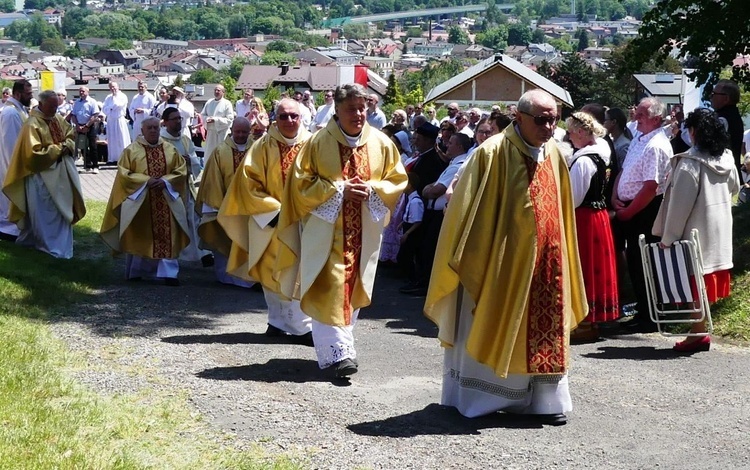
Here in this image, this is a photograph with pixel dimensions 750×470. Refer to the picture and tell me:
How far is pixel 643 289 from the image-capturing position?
9539 millimetres

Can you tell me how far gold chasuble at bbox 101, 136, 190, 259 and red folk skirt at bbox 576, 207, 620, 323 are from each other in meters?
4.67

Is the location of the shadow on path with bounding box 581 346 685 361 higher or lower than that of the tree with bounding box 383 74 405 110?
lower

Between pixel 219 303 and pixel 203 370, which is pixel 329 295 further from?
pixel 219 303

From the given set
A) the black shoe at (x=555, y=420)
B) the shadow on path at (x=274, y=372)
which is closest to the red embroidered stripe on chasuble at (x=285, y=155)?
the shadow on path at (x=274, y=372)

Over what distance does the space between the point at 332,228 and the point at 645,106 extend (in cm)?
299

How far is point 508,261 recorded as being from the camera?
660 cm

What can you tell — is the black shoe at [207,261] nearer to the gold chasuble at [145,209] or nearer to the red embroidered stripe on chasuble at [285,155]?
the gold chasuble at [145,209]

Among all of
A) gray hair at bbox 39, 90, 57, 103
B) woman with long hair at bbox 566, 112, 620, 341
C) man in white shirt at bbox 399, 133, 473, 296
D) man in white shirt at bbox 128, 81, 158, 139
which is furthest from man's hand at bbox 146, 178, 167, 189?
man in white shirt at bbox 128, 81, 158, 139

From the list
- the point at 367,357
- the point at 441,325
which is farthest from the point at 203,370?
the point at 441,325

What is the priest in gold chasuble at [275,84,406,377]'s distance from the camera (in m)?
7.74

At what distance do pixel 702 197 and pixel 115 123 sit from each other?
1786 centimetres

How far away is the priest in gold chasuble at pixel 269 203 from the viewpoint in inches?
355

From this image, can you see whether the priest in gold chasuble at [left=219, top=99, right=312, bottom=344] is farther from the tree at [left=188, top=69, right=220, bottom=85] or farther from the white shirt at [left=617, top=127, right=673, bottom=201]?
the tree at [left=188, top=69, right=220, bottom=85]

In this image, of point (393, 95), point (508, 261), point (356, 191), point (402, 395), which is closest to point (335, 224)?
point (356, 191)
